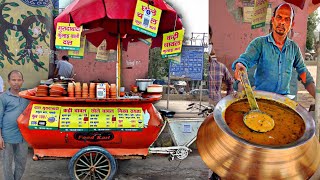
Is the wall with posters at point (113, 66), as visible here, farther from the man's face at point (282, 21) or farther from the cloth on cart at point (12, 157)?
the man's face at point (282, 21)

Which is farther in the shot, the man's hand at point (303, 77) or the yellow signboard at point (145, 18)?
the yellow signboard at point (145, 18)

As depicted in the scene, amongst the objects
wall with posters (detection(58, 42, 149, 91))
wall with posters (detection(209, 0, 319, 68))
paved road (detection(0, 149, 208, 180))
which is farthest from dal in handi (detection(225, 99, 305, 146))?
wall with posters (detection(58, 42, 149, 91))

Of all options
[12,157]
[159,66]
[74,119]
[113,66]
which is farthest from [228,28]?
[159,66]

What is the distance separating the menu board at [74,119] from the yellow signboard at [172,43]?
149 cm

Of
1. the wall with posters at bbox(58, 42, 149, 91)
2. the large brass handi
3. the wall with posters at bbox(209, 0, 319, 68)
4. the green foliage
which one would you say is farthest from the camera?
the green foliage

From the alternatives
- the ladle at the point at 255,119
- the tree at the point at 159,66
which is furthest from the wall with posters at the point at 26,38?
the tree at the point at 159,66

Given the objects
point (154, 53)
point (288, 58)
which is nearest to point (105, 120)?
point (288, 58)

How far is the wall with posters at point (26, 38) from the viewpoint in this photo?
7.82 meters

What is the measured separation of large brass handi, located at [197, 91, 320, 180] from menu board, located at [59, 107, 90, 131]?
287 cm

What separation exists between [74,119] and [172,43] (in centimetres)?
187

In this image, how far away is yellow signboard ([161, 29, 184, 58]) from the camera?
16.4 ft

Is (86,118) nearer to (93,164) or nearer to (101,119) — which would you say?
(101,119)

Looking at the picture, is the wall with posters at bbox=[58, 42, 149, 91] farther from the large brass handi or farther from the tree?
the large brass handi

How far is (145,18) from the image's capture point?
14.4 feet
